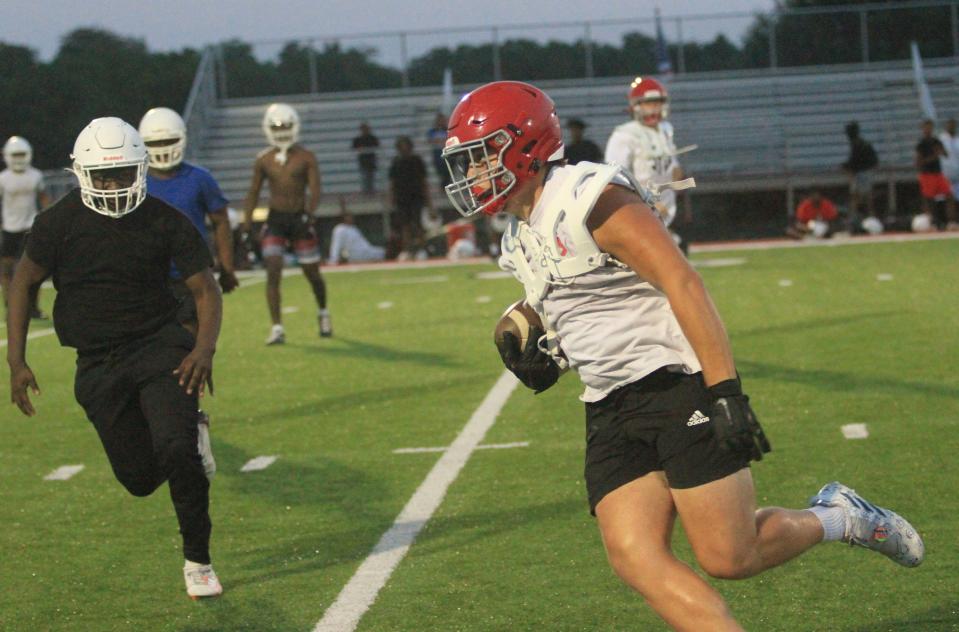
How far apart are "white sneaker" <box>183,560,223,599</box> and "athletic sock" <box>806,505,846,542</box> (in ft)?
7.35

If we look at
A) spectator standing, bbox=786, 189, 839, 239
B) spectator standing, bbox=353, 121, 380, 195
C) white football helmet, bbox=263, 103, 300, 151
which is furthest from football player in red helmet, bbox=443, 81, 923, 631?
spectator standing, bbox=353, 121, 380, 195

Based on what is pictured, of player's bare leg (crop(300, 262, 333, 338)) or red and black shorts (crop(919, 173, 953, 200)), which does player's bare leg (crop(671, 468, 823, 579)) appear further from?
red and black shorts (crop(919, 173, 953, 200))

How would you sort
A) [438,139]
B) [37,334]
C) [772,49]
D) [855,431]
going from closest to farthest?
[855,431] → [37,334] → [438,139] → [772,49]

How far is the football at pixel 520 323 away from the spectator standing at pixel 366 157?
2410 cm

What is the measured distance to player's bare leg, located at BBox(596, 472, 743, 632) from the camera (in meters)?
3.83

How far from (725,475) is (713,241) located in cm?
2500

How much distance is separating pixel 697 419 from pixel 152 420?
7.84 feet

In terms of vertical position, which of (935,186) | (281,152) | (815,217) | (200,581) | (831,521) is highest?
(281,152)

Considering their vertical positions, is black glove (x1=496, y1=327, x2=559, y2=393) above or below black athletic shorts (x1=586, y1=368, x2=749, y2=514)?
above

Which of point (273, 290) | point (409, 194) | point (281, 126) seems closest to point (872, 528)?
point (273, 290)

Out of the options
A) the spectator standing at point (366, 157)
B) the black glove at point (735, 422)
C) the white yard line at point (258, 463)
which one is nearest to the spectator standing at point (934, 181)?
the spectator standing at point (366, 157)

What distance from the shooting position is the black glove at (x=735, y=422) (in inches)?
149

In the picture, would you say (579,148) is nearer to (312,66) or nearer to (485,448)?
(485,448)

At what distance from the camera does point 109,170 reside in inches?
228
